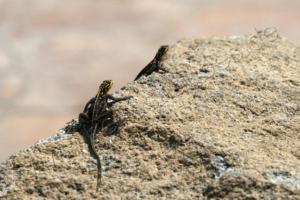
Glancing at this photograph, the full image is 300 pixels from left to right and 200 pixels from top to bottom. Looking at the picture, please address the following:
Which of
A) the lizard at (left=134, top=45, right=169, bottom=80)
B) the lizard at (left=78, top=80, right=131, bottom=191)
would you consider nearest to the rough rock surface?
the lizard at (left=78, top=80, right=131, bottom=191)

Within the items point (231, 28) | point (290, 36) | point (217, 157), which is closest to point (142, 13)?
point (231, 28)

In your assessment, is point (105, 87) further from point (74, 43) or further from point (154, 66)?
point (74, 43)

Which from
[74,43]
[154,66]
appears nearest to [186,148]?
[154,66]

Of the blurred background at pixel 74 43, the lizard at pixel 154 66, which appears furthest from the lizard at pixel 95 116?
the blurred background at pixel 74 43

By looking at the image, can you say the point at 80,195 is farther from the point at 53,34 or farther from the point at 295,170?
the point at 53,34

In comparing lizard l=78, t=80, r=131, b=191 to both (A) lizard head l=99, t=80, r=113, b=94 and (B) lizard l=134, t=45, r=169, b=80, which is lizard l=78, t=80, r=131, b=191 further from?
(B) lizard l=134, t=45, r=169, b=80

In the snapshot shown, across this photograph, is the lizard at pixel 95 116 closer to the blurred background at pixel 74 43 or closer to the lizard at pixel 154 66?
the lizard at pixel 154 66
